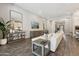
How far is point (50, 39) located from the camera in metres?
2.48

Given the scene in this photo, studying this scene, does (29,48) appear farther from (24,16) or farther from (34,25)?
(24,16)

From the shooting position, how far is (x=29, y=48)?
2426 millimetres

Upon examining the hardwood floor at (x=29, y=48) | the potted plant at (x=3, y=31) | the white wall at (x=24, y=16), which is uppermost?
the white wall at (x=24, y=16)

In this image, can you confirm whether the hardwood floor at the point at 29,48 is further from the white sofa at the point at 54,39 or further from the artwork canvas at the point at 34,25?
the artwork canvas at the point at 34,25

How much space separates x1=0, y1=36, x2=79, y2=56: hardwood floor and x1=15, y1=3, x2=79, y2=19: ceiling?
61 centimetres

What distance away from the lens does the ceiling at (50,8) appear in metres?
2.38

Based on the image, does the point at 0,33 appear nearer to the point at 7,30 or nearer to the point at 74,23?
the point at 7,30

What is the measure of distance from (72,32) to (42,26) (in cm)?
73

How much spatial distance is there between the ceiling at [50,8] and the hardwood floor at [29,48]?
2.01 ft

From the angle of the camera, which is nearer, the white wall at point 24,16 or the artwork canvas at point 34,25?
the white wall at point 24,16

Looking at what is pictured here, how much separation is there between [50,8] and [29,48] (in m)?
1.06

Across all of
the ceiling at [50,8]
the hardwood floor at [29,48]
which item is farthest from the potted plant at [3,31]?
the ceiling at [50,8]

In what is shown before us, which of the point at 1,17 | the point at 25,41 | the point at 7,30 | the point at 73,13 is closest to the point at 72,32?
the point at 73,13

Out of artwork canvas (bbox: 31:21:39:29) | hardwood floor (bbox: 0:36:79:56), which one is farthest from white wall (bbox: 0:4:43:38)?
hardwood floor (bbox: 0:36:79:56)
